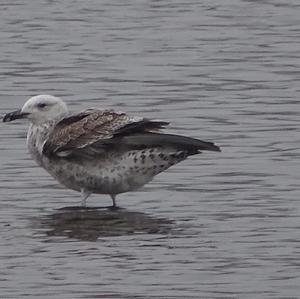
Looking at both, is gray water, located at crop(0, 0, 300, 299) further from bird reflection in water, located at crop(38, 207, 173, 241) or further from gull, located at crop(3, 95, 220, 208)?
gull, located at crop(3, 95, 220, 208)

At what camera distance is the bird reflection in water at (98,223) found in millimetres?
12938

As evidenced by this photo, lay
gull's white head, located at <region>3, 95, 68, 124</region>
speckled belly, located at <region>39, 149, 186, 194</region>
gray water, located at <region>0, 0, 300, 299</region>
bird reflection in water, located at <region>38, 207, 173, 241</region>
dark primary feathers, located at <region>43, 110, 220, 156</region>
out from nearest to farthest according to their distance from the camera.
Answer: gray water, located at <region>0, 0, 300, 299</region>
bird reflection in water, located at <region>38, 207, 173, 241</region>
dark primary feathers, located at <region>43, 110, 220, 156</region>
speckled belly, located at <region>39, 149, 186, 194</region>
gull's white head, located at <region>3, 95, 68, 124</region>

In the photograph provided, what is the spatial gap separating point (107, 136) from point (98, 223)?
703 mm

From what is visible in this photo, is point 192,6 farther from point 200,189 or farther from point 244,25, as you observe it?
point 200,189

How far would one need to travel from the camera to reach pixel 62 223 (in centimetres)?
1337

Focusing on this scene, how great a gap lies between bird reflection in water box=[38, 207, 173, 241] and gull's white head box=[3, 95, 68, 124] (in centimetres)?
76

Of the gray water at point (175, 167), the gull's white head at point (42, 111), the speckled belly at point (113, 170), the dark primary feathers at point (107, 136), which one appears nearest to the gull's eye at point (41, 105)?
the gull's white head at point (42, 111)

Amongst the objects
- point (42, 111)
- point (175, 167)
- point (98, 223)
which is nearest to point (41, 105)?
point (42, 111)

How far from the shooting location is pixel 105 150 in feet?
45.4

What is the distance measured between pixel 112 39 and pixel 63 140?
8.44 metres

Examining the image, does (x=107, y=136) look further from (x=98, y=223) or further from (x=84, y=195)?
(x=98, y=223)

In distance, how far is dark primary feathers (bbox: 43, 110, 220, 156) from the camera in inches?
534

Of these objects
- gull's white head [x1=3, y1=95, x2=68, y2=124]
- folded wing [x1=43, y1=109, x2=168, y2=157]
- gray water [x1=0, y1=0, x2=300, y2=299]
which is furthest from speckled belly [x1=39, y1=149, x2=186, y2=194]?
gull's white head [x1=3, y1=95, x2=68, y2=124]

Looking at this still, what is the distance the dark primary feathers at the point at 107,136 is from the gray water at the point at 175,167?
47cm
